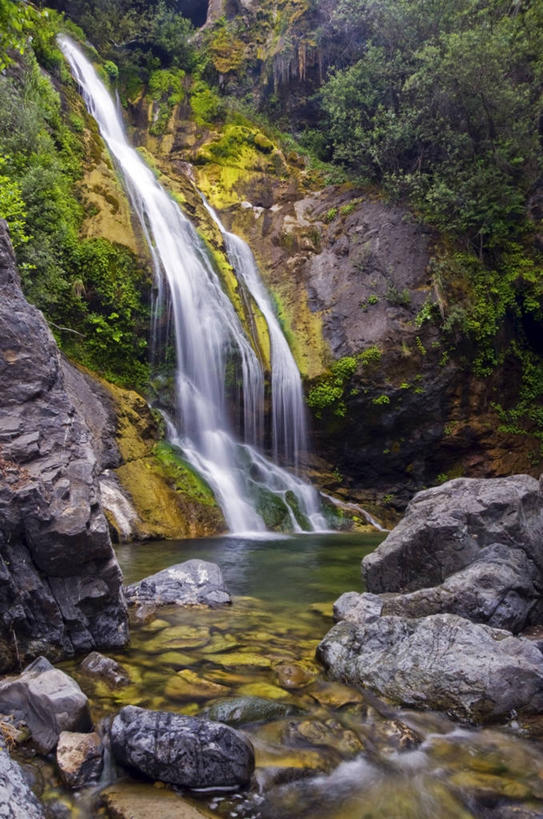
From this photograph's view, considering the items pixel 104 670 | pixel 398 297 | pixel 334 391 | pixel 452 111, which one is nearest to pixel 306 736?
pixel 104 670

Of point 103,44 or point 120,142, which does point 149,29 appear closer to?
point 103,44

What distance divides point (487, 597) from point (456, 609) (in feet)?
1.03

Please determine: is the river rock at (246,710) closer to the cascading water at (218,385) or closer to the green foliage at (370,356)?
the cascading water at (218,385)

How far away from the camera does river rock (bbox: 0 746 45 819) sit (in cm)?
205

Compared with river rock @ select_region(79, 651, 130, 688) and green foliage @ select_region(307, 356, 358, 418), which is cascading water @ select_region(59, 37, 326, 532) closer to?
green foliage @ select_region(307, 356, 358, 418)

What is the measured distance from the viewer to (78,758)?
9.32 feet

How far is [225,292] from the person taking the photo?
51.7 feet

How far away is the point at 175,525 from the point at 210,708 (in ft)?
24.4

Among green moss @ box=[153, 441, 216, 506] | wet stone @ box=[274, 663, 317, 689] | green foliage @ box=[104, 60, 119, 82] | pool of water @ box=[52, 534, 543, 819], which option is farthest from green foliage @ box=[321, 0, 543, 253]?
wet stone @ box=[274, 663, 317, 689]

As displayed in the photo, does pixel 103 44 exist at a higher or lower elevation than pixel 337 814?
higher

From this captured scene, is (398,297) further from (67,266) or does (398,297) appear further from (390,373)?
(67,266)

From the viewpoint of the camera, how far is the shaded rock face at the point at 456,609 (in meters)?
3.68

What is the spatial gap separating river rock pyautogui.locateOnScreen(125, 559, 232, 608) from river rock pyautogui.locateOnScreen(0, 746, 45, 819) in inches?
138

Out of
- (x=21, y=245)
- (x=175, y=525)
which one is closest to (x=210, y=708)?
(x=175, y=525)
